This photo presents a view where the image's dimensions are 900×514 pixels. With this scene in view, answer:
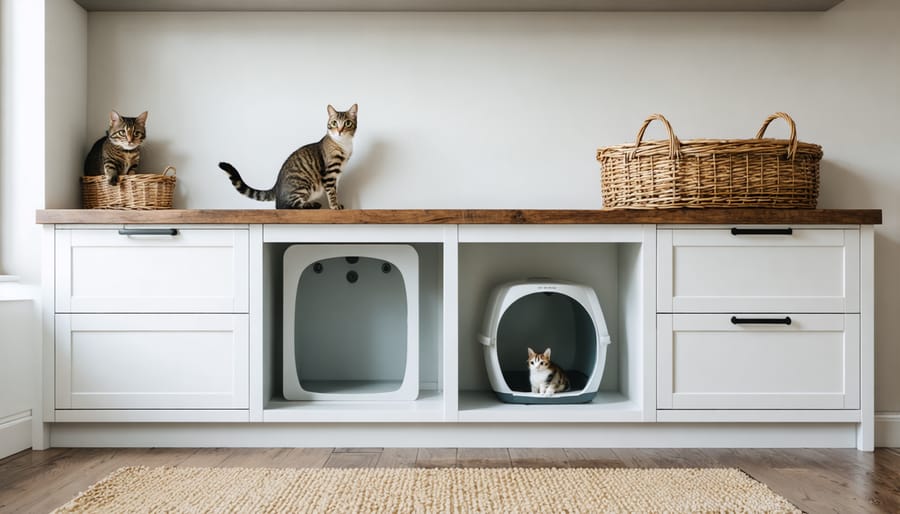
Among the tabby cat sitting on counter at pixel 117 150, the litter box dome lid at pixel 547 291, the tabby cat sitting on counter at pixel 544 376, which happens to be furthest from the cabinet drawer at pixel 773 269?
the tabby cat sitting on counter at pixel 117 150

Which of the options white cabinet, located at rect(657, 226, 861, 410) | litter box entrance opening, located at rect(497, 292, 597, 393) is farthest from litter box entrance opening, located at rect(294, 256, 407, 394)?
white cabinet, located at rect(657, 226, 861, 410)

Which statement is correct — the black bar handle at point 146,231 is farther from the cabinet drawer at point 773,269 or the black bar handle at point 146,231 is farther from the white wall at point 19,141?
the cabinet drawer at point 773,269

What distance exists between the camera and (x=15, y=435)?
86.6 inches

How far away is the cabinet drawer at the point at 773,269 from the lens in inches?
87.7

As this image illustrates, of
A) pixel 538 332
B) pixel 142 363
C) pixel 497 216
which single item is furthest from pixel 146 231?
pixel 538 332

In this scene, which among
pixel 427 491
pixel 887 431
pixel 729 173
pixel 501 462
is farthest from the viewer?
pixel 887 431

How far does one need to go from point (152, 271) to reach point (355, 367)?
87 cm

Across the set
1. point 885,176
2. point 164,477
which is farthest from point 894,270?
point 164,477

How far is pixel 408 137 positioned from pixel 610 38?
89 cm

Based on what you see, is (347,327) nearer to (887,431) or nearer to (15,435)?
(15,435)

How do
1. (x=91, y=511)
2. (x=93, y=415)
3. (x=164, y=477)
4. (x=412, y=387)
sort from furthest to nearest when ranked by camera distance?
(x=412, y=387)
(x=93, y=415)
(x=164, y=477)
(x=91, y=511)

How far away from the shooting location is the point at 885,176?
104 inches

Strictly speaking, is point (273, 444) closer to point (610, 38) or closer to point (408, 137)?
point (408, 137)

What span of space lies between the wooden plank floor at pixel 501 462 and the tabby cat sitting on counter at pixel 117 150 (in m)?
1.00
